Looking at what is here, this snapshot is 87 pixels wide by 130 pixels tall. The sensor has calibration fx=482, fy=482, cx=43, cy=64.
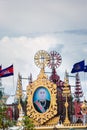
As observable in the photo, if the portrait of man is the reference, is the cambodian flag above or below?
above

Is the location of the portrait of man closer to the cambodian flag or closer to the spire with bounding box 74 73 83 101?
the cambodian flag

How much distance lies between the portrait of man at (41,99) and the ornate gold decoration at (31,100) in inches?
16.5

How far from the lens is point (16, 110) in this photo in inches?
2798

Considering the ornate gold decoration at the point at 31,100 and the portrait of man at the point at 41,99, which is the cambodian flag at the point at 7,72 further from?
the portrait of man at the point at 41,99

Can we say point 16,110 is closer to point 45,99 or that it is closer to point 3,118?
point 45,99

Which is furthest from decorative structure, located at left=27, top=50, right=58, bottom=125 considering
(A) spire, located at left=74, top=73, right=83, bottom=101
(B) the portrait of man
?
(A) spire, located at left=74, top=73, right=83, bottom=101

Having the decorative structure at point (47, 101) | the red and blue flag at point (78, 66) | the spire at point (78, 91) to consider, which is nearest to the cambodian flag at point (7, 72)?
the decorative structure at point (47, 101)

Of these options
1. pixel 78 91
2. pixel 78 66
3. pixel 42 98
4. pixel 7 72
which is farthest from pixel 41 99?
pixel 78 91

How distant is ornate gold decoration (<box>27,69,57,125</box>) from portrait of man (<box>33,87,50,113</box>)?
42 centimetres

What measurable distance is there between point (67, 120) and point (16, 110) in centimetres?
1178

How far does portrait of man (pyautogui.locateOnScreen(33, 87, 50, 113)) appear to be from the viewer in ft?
208

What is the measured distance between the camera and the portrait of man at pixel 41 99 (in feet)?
208

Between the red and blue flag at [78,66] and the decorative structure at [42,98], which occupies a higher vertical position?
the red and blue flag at [78,66]

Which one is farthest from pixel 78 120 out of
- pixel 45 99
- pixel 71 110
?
pixel 45 99
